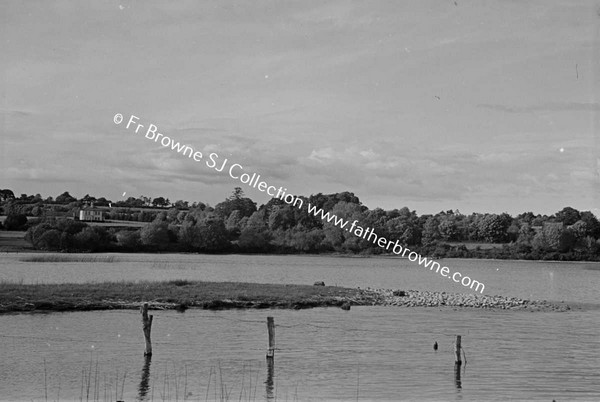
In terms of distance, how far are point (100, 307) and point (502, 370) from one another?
29.1 meters

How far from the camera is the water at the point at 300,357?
29547 millimetres

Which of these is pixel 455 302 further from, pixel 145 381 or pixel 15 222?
pixel 15 222

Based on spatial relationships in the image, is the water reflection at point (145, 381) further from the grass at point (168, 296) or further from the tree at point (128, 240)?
the tree at point (128, 240)

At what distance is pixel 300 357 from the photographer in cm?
3781

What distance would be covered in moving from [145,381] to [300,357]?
975 cm

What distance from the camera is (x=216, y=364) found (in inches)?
1383

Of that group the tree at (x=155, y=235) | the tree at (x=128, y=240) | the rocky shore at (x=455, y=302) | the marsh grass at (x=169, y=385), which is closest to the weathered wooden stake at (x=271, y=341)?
the marsh grass at (x=169, y=385)

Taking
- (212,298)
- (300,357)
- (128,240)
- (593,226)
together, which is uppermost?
(593,226)

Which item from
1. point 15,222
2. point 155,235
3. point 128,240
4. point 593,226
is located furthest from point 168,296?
point 593,226

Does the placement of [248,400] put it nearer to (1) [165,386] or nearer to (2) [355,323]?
(1) [165,386]

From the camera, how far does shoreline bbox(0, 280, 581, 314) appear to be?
52594 millimetres

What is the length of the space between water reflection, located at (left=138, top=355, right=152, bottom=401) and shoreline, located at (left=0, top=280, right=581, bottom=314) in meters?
18.5

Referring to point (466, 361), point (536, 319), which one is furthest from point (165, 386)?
point (536, 319)

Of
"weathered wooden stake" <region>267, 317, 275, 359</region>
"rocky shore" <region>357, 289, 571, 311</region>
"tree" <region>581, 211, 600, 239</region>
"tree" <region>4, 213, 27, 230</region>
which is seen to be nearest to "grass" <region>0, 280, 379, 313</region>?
"rocky shore" <region>357, 289, 571, 311</region>
